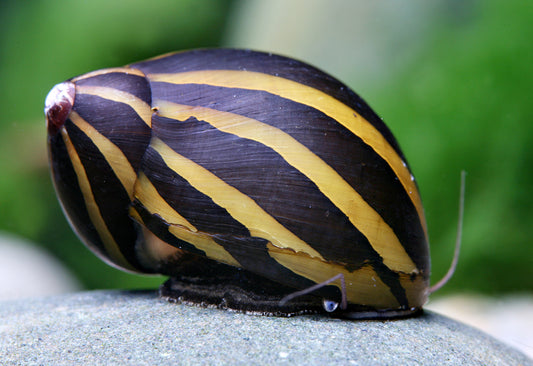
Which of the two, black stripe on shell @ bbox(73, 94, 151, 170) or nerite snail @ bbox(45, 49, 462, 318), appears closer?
nerite snail @ bbox(45, 49, 462, 318)

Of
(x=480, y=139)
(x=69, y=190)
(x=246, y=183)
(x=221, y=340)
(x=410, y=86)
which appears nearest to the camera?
(x=221, y=340)

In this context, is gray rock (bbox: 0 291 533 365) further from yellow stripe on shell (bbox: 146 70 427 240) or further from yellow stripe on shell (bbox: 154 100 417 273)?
yellow stripe on shell (bbox: 146 70 427 240)

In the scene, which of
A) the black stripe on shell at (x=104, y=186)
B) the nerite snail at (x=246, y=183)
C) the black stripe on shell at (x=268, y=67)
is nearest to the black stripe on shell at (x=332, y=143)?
the nerite snail at (x=246, y=183)

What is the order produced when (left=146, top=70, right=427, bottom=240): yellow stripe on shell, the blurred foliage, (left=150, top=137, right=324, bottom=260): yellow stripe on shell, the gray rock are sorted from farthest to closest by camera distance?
the blurred foliage < (left=146, top=70, right=427, bottom=240): yellow stripe on shell < (left=150, top=137, right=324, bottom=260): yellow stripe on shell < the gray rock

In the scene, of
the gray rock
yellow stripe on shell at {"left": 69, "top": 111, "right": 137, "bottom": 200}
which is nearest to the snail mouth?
yellow stripe on shell at {"left": 69, "top": 111, "right": 137, "bottom": 200}

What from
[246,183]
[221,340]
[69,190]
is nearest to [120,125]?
[69,190]

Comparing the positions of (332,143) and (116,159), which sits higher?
(332,143)

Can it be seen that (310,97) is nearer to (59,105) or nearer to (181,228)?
(181,228)
